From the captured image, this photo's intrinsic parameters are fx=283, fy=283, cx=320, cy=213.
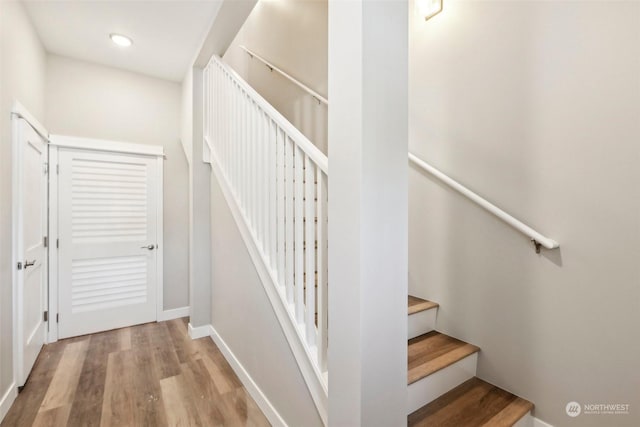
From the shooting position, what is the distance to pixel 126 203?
3.15 metres

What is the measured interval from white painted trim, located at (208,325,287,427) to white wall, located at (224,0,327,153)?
2.07 meters

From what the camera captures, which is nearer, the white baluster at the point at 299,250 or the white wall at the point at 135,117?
the white baluster at the point at 299,250

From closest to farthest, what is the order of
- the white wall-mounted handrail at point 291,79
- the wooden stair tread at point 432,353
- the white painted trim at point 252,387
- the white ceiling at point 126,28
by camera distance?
the wooden stair tread at point 432,353 → the white painted trim at point 252,387 → the white ceiling at point 126,28 → the white wall-mounted handrail at point 291,79

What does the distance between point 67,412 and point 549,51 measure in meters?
3.55

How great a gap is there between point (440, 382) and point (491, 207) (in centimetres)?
101

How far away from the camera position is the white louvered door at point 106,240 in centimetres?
287

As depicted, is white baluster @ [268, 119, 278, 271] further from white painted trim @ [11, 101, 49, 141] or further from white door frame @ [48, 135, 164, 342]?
white door frame @ [48, 135, 164, 342]

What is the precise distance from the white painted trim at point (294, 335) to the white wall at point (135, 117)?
1792 mm

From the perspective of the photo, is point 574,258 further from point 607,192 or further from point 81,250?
point 81,250

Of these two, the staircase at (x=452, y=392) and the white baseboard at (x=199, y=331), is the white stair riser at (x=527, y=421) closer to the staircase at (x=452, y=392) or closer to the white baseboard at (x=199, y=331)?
the staircase at (x=452, y=392)

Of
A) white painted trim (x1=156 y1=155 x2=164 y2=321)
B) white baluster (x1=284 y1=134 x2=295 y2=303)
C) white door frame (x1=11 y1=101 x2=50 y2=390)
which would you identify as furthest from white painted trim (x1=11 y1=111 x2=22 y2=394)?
white baluster (x1=284 y1=134 x2=295 y2=303)

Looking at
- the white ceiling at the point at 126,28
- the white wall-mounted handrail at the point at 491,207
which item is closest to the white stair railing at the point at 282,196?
the white ceiling at the point at 126,28

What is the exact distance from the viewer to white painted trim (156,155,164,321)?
3312 millimetres

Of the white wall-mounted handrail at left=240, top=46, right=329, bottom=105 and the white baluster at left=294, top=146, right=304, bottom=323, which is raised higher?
the white wall-mounted handrail at left=240, top=46, right=329, bottom=105
